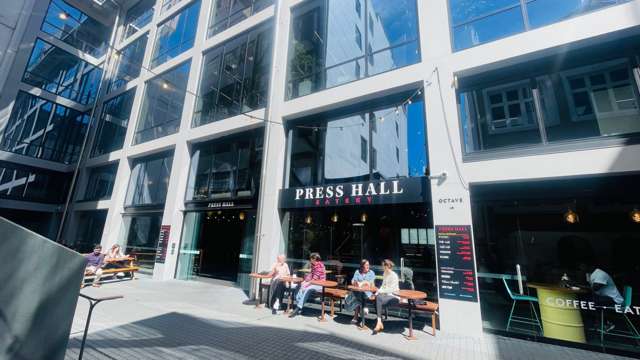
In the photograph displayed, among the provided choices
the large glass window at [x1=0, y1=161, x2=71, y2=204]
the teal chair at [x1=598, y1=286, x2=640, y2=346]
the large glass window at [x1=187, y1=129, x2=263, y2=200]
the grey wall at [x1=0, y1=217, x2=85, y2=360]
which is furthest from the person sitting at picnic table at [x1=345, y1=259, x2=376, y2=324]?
the large glass window at [x1=0, y1=161, x2=71, y2=204]

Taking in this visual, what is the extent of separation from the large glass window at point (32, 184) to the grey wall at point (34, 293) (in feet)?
70.3

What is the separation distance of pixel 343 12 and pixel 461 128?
6.53m

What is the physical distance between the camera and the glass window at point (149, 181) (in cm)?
1321

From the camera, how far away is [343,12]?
10.0 metres

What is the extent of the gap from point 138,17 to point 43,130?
10298 millimetres

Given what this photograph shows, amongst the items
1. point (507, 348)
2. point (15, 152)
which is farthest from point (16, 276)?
point (15, 152)

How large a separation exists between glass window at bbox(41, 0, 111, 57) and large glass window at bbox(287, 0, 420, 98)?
63.7 feet

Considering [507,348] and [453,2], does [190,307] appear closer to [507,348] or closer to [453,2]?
[507,348]

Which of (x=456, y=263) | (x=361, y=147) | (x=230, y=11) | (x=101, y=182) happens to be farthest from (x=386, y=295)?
(x=101, y=182)

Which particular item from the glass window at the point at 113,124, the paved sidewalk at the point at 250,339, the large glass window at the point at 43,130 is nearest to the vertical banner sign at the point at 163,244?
the paved sidewalk at the point at 250,339

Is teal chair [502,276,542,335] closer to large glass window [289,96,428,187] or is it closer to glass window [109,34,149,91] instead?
large glass window [289,96,428,187]

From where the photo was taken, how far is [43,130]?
18.0 meters

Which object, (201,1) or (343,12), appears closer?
(343,12)

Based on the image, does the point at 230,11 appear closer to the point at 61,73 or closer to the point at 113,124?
the point at 113,124
